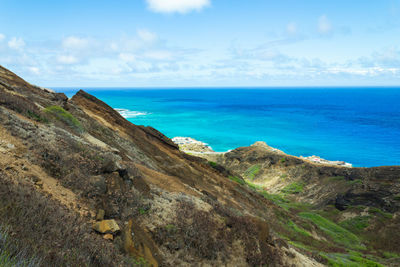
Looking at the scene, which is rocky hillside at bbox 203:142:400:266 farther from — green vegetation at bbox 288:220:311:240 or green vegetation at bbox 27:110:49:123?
green vegetation at bbox 27:110:49:123

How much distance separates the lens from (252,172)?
5519 cm

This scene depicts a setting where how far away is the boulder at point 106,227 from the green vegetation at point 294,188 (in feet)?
141

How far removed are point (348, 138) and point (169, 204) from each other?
109617mm

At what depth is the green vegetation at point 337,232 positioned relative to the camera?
25.9 meters

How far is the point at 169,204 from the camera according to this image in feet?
Answer: 35.1

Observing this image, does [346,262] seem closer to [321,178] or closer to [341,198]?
[341,198]

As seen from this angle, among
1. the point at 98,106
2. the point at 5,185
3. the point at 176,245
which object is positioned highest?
the point at 98,106

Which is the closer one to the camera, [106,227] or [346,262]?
[106,227]

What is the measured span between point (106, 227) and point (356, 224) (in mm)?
33493

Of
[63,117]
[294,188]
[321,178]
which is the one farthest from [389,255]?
[63,117]

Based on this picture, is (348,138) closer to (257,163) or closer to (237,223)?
(257,163)

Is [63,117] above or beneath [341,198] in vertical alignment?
beneath

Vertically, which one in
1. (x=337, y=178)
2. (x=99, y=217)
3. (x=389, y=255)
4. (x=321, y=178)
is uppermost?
(x=337, y=178)

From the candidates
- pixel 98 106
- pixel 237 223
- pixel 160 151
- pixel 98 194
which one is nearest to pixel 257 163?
pixel 160 151
